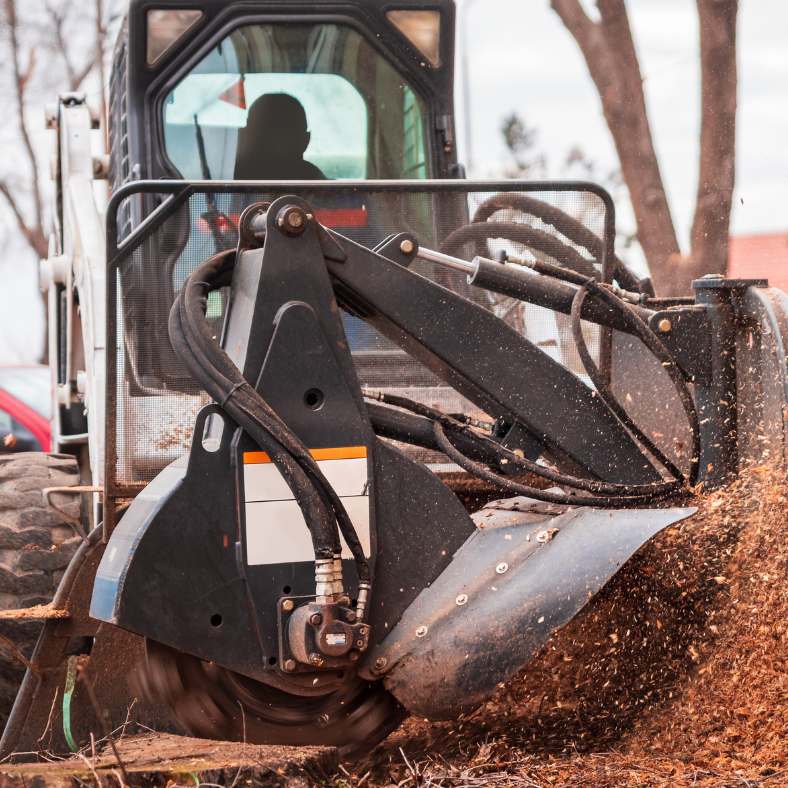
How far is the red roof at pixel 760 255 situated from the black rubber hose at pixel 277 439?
14.2m

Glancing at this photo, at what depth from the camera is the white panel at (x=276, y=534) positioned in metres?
3.26

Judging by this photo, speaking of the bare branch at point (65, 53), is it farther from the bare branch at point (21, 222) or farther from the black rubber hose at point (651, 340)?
the black rubber hose at point (651, 340)

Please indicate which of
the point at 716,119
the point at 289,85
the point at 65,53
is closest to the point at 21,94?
the point at 65,53

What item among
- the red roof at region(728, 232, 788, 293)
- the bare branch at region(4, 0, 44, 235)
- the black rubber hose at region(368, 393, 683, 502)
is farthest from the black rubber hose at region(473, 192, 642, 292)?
the bare branch at region(4, 0, 44, 235)

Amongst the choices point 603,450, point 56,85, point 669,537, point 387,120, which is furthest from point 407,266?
point 56,85

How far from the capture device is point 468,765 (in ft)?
11.2

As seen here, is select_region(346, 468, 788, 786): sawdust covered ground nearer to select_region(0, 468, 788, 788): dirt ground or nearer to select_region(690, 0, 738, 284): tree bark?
select_region(0, 468, 788, 788): dirt ground

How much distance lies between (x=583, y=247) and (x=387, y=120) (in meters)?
1.59

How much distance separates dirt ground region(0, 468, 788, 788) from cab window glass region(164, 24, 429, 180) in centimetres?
228

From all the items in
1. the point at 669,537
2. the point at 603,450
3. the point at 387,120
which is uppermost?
the point at 387,120

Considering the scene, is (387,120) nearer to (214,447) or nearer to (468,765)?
(214,447)

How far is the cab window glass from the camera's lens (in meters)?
5.11

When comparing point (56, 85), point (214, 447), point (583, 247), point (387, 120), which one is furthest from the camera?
point (56, 85)

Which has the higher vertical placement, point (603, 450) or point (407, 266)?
point (407, 266)
